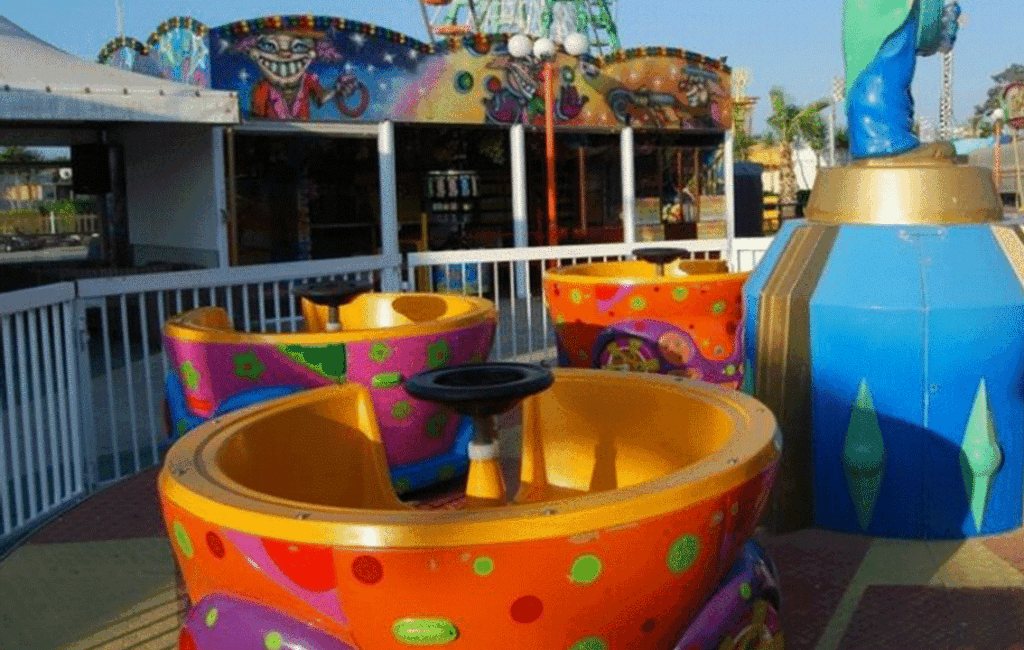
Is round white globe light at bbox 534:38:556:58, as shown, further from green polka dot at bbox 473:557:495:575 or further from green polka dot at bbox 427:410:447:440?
green polka dot at bbox 473:557:495:575

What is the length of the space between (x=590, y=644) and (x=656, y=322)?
3715 millimetres

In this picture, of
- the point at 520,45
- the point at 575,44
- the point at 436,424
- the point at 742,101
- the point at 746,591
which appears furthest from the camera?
the point at 742,101

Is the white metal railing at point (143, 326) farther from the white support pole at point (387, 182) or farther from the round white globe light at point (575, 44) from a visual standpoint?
the round white globe light at point (575, 44)

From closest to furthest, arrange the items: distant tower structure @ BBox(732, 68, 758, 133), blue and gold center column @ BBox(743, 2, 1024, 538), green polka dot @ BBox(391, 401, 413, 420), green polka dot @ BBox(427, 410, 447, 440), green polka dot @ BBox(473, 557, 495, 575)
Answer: green polka dot @ BBox(473, 557, 495, 575)
blue and gold center column @ BBox(743, 2, 1024, 538)
green polka dot @ BBox(391, 401, 413, 420)
green polka dot @ BBox(427, 410, 447, 440)
distant tower structure @ BBox(732, 68, 758, 133)

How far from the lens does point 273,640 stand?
2002 millimetres

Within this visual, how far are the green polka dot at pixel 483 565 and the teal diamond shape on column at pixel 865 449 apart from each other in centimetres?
220

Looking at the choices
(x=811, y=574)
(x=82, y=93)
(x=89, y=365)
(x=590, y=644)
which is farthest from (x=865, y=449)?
(x=82, y=93)

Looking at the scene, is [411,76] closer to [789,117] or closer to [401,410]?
[401,410]

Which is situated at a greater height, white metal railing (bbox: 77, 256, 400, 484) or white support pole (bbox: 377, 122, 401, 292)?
white support pole (bbox: 377, 122, 401, 292)

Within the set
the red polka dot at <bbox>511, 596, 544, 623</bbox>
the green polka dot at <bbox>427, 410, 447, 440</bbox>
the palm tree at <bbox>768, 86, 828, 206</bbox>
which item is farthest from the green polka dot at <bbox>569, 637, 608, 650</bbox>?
the palm tree at <bbox>768, 86, 828, 206</bbox>

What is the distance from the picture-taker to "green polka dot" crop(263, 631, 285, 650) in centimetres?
200

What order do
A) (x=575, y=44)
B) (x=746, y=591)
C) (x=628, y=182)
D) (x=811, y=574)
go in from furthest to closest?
1. (x=628, y=182)
2. (x=575, y=44)
3. (x=811, y=574)
4. (x=746, y=591)

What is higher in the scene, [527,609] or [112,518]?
Result: [527,609]

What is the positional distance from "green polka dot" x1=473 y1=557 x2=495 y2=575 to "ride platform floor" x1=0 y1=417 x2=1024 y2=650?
1369mm
